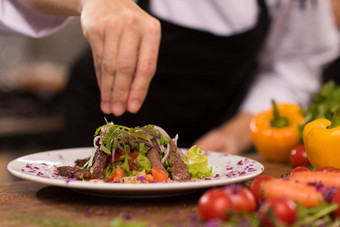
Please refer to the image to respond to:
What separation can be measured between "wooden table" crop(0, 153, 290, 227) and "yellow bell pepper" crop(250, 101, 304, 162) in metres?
0.61

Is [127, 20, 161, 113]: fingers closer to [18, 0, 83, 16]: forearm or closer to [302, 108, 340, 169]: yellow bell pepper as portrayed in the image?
[18, 0, 83, 16]: forearm

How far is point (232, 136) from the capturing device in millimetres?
2158

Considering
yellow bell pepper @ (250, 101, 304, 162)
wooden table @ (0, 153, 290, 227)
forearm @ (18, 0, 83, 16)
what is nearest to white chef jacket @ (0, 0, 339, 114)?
yellow bell pepper @ (250, 101, 304, 162)

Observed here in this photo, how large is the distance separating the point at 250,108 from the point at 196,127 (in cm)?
28

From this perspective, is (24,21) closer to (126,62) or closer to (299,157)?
(126,62)

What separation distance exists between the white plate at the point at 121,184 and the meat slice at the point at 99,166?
74 millimetres

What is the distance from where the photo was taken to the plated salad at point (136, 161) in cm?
108

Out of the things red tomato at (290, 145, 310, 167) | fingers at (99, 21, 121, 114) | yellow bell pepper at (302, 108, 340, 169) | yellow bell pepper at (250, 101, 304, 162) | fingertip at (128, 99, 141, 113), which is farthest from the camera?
yellow bell pepper at (250, 101, 304, 162)

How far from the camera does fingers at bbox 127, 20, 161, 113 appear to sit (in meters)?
1.05

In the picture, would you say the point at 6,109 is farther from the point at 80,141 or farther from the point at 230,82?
the point at 230,82

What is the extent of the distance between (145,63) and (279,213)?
49 centimetres

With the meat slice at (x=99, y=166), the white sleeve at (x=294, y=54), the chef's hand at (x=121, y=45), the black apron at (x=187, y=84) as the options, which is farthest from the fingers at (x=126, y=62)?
the white sleeve at (x=294, y=54)

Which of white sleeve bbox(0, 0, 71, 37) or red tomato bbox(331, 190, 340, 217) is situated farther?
white sleeve bbox(0, 0, 71, 37)

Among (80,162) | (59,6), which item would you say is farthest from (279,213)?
(59,6)
